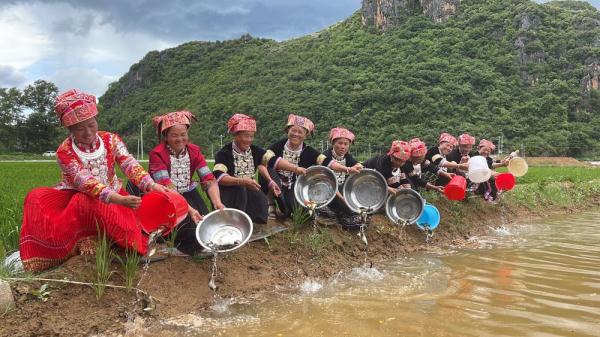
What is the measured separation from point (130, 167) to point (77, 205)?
504 mm

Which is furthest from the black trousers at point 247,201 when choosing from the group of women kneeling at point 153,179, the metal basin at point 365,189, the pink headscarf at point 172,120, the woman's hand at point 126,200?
the woman's hand at point 126,200

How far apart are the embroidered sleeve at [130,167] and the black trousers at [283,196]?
5.73ft

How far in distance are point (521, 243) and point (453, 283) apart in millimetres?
2521

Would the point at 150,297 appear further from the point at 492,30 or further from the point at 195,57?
the point at 195,57

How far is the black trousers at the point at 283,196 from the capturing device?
4965 mm

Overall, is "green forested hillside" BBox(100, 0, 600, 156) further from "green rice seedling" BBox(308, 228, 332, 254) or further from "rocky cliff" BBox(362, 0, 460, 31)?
"green rice seedling" BBox(308, 228, 332, 254)

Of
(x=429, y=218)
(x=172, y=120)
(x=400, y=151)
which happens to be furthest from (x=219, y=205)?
(x=429, y=218)

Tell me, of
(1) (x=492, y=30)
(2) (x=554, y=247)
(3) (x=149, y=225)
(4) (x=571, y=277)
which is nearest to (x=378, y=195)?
(4) (x=571, y=277)

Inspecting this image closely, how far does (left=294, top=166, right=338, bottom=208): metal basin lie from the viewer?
4797mm

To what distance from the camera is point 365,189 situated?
5340 mm

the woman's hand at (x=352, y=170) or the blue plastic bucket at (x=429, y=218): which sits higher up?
the woman's hand at (x=352, y=170)

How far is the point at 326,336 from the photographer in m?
2.82

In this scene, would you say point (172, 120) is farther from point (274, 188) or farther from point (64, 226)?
point (274, 188)

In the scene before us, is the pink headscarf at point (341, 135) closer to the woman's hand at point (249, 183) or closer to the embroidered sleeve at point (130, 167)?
the woman's hand at point (249, 183)
